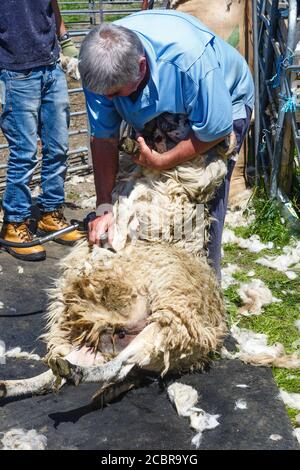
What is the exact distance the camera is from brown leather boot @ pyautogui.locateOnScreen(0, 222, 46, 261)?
4703 millimetres

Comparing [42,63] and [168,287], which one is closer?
[168,287]

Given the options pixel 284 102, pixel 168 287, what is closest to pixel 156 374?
pixel 168 287

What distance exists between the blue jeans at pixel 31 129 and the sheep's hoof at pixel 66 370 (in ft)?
6.47

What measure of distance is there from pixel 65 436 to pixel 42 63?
2.62 metres

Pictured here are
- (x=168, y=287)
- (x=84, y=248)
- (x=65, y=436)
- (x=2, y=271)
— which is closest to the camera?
(x=65, y=436)

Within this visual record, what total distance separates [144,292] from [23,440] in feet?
2.80

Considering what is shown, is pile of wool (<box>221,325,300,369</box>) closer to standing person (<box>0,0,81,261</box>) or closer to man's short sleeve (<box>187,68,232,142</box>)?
man's short sleeve (<box>187,68,232,142</box>)

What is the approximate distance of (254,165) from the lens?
575 cm

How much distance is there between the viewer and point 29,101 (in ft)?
15.3

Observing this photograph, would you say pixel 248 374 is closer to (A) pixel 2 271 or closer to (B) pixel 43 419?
(B) pixel 43 419

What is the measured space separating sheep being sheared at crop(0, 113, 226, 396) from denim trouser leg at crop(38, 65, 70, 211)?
1.52 metres

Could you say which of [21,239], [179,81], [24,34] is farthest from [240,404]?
[24,34]

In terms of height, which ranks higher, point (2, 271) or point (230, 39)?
point (230, 39)

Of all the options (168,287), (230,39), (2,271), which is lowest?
(2,271)
